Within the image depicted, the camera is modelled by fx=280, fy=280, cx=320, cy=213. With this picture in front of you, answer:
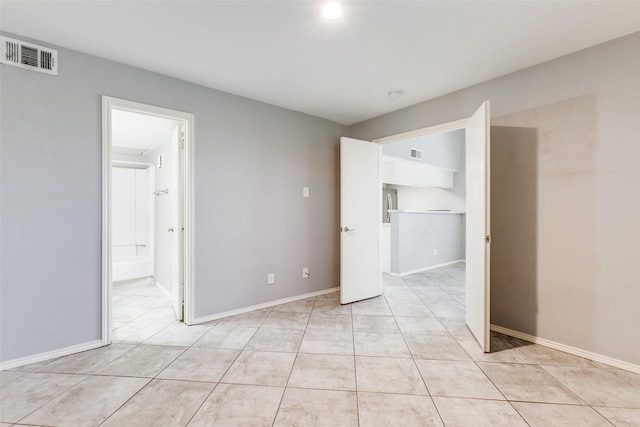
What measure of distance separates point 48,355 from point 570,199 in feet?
13.7

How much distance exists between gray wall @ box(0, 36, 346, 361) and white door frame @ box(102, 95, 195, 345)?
48 millimetres

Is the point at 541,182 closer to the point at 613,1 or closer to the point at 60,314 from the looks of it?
the point at 613,1

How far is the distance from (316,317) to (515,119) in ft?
8.78

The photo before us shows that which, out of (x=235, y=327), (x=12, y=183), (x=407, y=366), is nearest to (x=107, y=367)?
(x=235, y=327)

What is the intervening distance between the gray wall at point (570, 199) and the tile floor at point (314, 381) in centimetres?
33

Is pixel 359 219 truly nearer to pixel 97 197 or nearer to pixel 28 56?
pixel 97 197

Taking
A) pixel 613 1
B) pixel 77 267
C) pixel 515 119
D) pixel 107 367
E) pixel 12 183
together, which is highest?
pixel 613 1

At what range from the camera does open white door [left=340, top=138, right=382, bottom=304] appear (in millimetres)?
3398

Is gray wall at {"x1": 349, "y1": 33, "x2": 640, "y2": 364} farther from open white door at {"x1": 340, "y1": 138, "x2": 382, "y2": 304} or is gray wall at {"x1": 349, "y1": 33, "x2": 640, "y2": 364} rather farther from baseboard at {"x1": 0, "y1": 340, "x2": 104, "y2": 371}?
baseboard at {"x1": 0, "y1": 340, "x2": 104, "y2": 371}

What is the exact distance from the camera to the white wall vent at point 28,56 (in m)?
1.94

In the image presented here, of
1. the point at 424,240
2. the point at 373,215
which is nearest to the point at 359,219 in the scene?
the point at 373,215

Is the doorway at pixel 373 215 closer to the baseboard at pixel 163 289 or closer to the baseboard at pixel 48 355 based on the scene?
the baseboard at pixel 163 289

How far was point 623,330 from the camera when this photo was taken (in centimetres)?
199

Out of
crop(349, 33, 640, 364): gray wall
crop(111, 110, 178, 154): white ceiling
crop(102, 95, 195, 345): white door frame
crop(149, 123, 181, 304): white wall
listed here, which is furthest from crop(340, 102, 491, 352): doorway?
crop(111, 110, 178, 154): white ceiling
